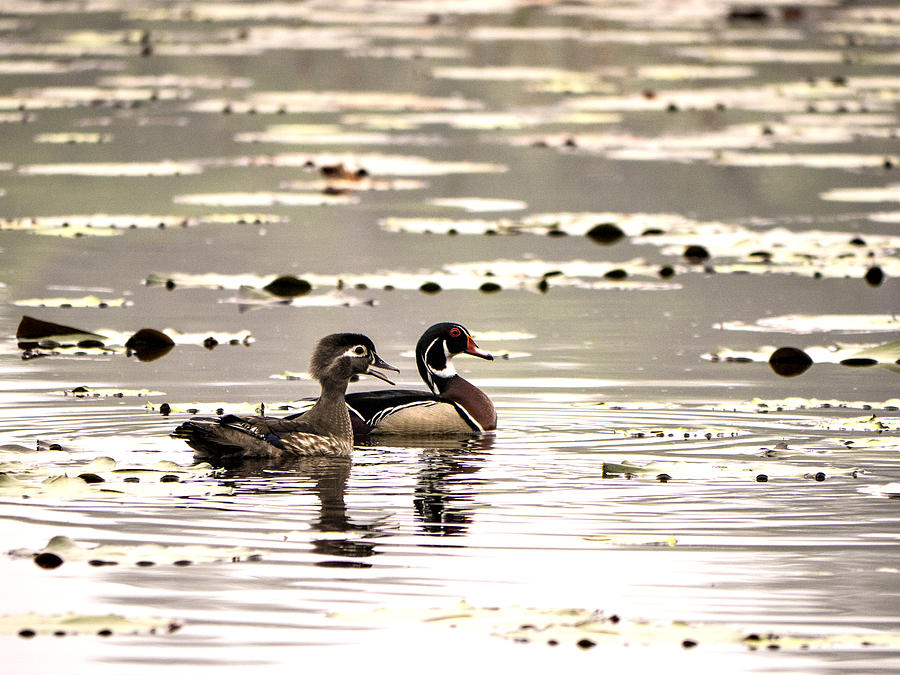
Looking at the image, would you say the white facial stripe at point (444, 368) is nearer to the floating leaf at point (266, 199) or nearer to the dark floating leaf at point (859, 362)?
the dark floating leaf at point (859, 362)

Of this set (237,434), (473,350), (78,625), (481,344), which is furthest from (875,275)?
(78,625)

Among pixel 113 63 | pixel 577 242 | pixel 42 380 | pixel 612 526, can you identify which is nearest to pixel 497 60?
pixel 113 63

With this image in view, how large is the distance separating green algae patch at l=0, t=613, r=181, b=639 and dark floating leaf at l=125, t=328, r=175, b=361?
6.34m

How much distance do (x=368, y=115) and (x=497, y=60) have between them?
9513 millimetres

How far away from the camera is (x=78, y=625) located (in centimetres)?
659

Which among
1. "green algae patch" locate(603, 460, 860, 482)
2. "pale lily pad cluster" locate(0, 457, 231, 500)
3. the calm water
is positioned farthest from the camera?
"green algae patch" locate(603, 460, 860, 482)

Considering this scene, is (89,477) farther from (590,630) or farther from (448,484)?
(590,630)

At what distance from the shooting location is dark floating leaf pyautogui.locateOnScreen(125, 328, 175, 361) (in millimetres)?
12969

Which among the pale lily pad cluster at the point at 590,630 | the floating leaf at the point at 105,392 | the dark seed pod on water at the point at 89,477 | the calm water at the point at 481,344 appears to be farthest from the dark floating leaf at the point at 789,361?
the pale lily pad cluster at the point at 590,630

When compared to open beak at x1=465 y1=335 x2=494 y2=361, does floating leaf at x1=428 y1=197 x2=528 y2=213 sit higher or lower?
higher

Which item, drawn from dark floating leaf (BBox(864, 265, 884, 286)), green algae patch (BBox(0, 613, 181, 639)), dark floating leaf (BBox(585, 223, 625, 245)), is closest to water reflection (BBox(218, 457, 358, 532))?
green algae patch (BBox(0, 613, 181, 639))

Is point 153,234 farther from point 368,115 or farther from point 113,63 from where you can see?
point 113,63

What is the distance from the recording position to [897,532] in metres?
8.35

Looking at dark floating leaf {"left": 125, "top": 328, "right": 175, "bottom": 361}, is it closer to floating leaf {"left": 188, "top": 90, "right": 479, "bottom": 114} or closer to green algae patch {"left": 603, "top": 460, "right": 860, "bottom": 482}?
green algae patch {"left": 603, "top": 460, "right": 860, "bottom": 482}
